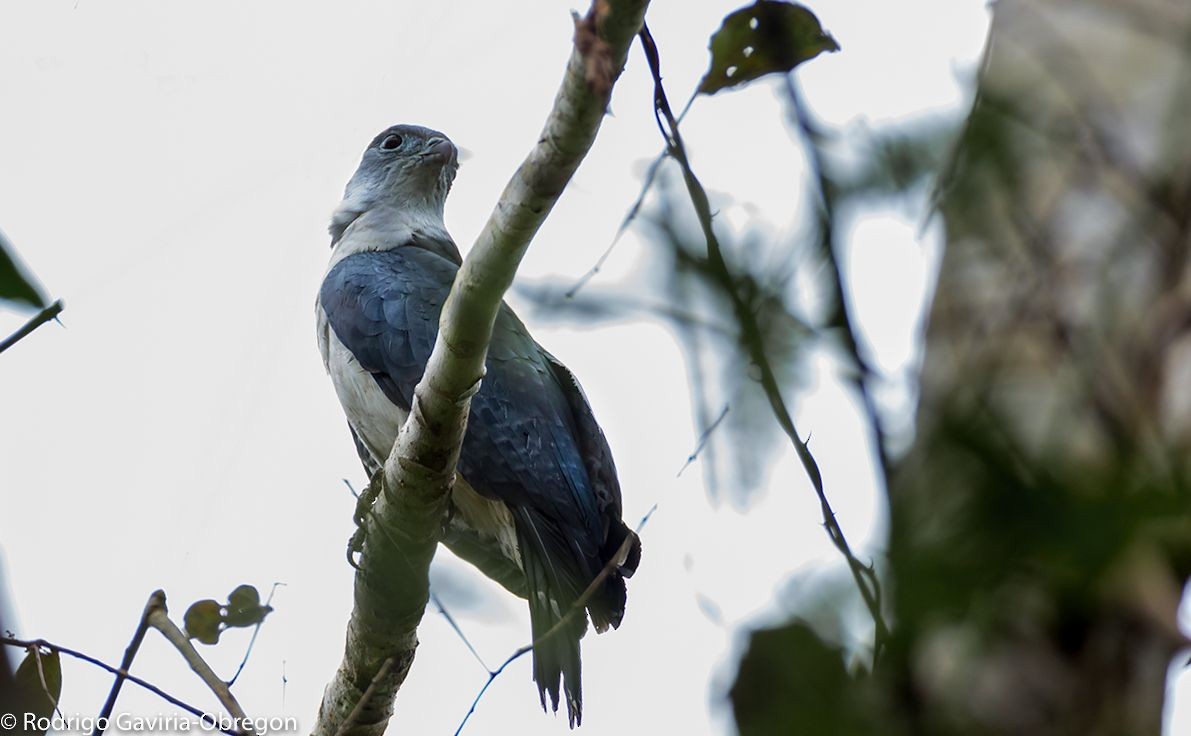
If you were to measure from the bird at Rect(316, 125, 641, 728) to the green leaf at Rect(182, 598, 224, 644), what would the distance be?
974 mm

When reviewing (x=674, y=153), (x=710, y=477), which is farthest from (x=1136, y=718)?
(x=674, y=153)

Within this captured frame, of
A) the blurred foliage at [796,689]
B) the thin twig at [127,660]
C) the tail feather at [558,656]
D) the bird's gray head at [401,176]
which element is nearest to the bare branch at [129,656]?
the thin twig at [127,660]

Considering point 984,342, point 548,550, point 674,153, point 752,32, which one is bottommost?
point 548,550

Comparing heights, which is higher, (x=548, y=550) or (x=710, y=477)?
(x=710, y=477)

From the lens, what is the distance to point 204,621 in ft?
10.6

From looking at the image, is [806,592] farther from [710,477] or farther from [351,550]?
[351,550]

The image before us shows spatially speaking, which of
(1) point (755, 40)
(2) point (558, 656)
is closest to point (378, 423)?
(2) point (558, 656)

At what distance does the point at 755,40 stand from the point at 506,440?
8.29 ft

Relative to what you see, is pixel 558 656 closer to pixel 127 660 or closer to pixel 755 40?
pixel 127 660

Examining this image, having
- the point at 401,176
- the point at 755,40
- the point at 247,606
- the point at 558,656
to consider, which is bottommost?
the point at 558,656

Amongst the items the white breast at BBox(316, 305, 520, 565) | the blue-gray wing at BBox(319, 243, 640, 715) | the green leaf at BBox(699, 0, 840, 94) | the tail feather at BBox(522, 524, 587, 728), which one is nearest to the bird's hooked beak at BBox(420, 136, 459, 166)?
the blue-gray wing at BBox(319, 243, 640, 715)

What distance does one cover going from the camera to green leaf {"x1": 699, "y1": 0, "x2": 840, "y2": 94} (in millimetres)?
1778

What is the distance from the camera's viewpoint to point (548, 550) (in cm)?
401

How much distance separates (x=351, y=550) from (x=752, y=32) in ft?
7.99
